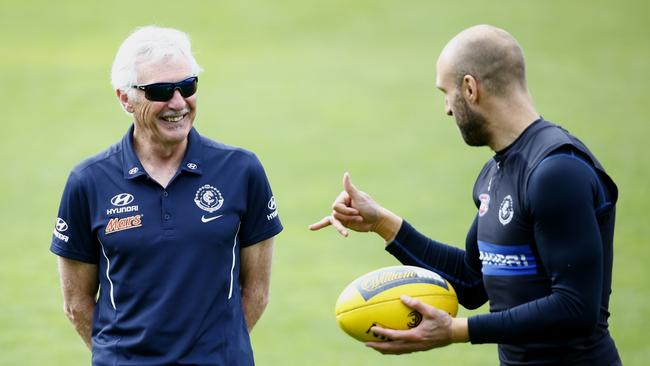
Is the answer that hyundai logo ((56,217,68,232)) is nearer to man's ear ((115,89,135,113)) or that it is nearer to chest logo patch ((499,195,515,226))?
man's ear ((115,89,135,113))

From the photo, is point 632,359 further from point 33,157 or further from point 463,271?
point 33,157

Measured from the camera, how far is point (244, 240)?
4.93 metres

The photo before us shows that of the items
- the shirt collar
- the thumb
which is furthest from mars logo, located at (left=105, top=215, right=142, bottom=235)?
the thumb

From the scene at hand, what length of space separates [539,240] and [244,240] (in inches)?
60.2

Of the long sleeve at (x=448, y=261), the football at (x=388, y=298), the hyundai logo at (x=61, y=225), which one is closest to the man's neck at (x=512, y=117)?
the long sleeve at (x=448, y=261)

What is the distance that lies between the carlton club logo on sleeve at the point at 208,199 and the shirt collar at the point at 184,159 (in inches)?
3.5

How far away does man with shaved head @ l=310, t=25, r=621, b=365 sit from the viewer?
3951mm

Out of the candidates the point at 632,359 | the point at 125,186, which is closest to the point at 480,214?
the point at 125,186

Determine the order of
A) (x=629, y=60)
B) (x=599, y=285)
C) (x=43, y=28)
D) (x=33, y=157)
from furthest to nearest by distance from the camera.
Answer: (x=43, y=28) < (x=629, y=60) < (x=33, y=157) < (x=599, y=285)

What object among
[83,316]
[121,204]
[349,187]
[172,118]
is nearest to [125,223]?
[121,204]

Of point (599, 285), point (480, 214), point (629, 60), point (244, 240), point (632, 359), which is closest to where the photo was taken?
point (599, 285)

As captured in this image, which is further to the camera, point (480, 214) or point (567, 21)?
point (567, 21)

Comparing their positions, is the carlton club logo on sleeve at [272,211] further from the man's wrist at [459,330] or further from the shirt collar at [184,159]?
the man's wrist at [459,330]

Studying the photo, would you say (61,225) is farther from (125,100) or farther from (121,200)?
(125,100)
